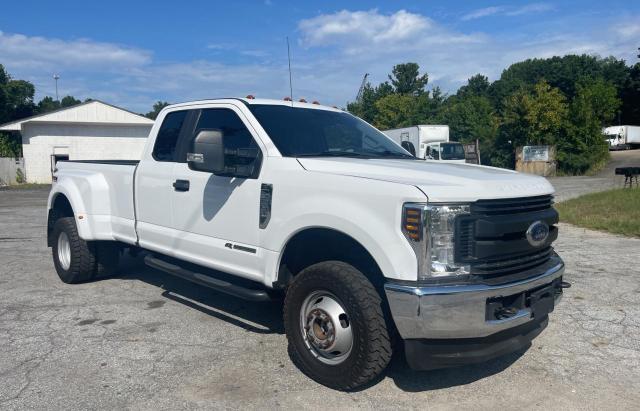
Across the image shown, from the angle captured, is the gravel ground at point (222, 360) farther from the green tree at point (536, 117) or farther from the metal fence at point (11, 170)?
the metal fence at point (11, 170)

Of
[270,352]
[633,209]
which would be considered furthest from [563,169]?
[270,352]

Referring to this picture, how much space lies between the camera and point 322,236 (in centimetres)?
393

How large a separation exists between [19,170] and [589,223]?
3261 centimetres

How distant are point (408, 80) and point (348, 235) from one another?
233 feet

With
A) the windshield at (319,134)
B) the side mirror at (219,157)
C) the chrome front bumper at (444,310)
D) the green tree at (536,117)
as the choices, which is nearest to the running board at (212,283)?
the side mirror at (219,157)

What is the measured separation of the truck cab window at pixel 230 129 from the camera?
14.4 ft

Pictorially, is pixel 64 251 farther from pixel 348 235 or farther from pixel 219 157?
pixel 348 235

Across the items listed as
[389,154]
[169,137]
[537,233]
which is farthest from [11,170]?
[537,233]

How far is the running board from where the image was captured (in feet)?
14.0

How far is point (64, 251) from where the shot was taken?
670 cm

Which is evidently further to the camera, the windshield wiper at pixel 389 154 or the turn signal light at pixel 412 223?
the windshield wiper at pixel 389 154

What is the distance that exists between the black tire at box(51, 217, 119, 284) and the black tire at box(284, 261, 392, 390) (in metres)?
3.55

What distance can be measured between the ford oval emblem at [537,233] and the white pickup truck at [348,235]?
0.01 metres

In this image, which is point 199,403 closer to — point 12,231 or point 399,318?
point 399,318
